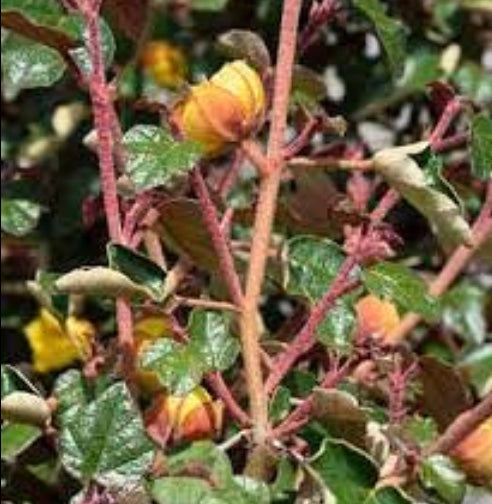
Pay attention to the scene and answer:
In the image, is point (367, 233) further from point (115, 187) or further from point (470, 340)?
point (470, 340)

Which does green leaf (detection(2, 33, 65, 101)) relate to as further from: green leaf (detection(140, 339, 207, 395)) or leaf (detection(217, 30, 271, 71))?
green leaf (detection(140, 339, 207, 395))

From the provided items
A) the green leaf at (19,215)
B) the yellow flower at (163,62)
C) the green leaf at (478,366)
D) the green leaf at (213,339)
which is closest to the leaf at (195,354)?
the green leaf at (213,339)

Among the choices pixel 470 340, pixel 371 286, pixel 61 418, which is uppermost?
pixel 371 286

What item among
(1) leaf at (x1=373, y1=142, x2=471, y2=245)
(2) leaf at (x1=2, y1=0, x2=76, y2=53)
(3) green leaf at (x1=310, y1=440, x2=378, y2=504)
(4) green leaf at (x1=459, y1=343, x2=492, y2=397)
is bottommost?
(4) green leaf at (x1=459, y1=343, x2=492, y2=397)

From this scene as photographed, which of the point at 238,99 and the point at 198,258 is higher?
the point at 238,99

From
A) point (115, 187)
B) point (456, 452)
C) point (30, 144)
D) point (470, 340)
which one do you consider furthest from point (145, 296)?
point (30, 144)

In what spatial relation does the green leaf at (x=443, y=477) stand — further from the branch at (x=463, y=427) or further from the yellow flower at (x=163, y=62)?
the yellow flower at (x=163, y=62)

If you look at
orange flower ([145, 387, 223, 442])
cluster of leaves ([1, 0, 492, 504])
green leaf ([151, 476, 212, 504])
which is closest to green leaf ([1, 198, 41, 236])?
cluster of leaves ([1, 0, 492, 504])
